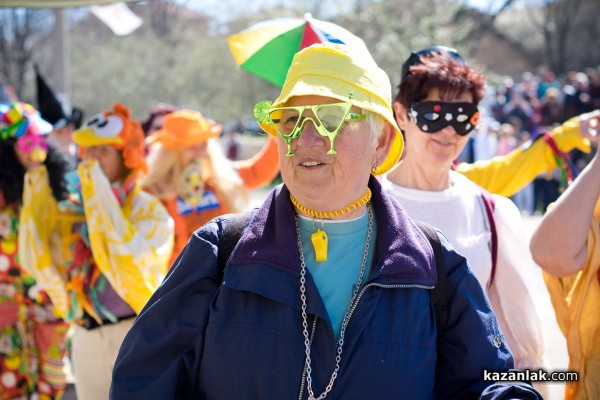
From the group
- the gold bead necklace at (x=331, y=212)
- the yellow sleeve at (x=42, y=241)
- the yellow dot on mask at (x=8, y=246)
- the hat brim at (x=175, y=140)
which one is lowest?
the yellow dot on mask at (x=8, y=246)

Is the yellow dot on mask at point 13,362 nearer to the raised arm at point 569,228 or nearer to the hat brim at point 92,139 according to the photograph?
the hat brim at point 92,139

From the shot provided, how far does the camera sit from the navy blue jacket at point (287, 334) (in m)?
2.21

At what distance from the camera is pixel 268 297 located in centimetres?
221

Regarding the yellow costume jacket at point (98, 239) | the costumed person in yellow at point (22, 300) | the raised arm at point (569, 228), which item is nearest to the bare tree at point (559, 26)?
the costumed person in yellow at point (22, 300)

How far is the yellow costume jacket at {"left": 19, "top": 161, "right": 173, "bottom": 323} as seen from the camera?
4.41 meters

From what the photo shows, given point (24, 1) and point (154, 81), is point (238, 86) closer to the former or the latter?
point (154, 81)

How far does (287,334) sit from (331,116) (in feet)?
1.94

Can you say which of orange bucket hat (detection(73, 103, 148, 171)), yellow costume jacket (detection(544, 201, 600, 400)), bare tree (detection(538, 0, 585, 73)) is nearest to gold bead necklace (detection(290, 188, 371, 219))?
yellow costume jacket (detection(544, 201, 600, 400))

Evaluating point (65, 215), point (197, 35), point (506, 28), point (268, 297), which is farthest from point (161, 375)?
point (506, 28)

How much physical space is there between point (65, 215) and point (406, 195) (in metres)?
2.19

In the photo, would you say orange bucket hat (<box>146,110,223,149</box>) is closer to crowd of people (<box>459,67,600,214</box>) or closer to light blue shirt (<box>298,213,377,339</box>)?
light blue shirt (<box>298,213,377,339</box>)

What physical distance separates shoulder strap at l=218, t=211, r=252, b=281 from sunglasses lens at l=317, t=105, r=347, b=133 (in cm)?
37

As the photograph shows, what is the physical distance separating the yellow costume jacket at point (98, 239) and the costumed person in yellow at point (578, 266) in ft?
6.85

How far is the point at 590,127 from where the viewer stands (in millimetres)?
3688
